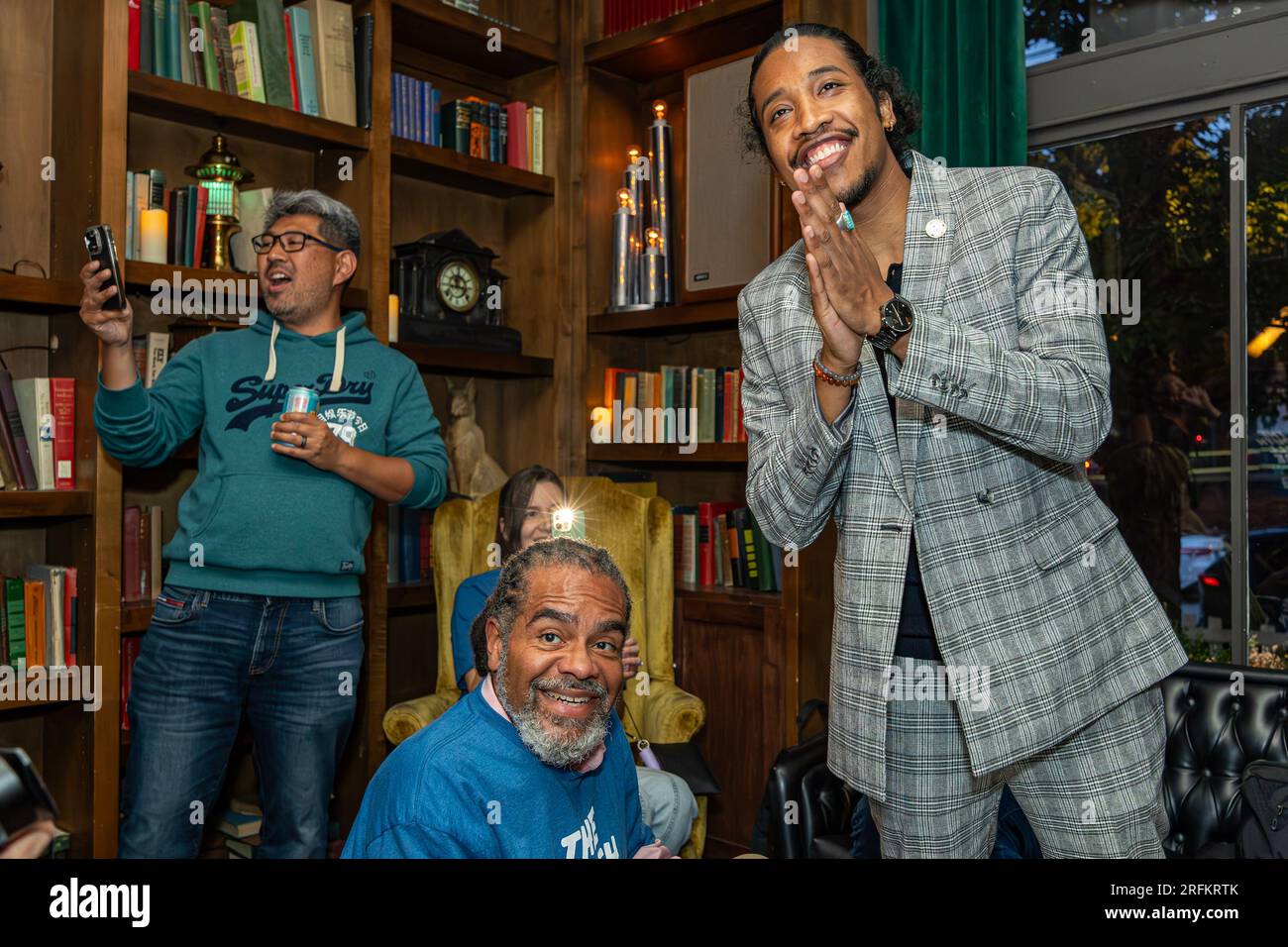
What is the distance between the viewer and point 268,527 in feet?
7.42

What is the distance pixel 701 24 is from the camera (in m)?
3.44

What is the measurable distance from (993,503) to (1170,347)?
2.08 metres

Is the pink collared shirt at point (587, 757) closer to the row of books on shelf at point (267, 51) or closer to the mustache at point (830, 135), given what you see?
the mustache at point (830, 135)

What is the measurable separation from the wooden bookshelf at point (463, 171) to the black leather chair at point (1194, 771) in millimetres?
2162

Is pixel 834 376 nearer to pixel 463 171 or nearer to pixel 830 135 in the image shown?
pixel 830 135

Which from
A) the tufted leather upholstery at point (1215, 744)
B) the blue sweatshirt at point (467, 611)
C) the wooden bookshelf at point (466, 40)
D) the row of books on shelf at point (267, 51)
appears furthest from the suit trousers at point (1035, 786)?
the wooden bookshelf at point (466, 40)

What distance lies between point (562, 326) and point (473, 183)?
582 millimetres

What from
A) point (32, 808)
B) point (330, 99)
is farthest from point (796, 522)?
point (330, 99)

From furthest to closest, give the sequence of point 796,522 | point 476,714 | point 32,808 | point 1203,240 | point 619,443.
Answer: point 619,443
point 1203,240
point 796,522
point 476,714
point 32,808

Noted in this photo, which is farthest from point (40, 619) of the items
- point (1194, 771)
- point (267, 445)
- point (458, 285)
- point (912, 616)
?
point (1194, 771)

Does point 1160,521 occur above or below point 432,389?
below

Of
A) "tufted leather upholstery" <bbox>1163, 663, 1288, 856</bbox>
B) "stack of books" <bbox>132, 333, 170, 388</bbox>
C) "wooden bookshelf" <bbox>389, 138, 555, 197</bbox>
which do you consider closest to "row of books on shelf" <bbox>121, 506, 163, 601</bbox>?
"stack of books" <bbox>132, 333, 170, 388</bbox>

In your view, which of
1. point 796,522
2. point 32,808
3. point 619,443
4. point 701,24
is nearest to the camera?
point 32,808

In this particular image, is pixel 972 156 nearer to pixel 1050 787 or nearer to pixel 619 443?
pixel 619 443
